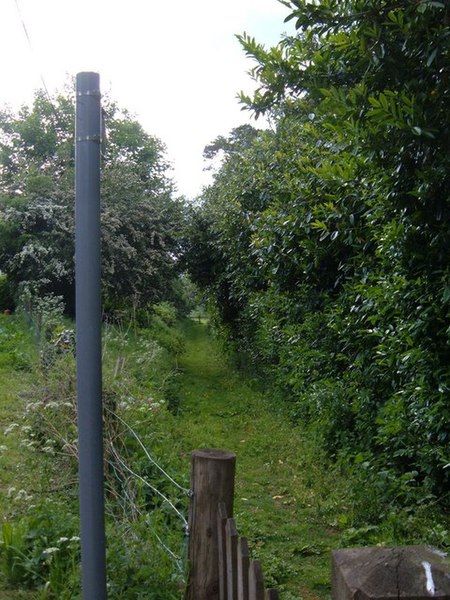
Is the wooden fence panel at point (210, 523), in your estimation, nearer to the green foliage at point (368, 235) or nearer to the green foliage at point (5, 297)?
the green foliage at point (368, 235)

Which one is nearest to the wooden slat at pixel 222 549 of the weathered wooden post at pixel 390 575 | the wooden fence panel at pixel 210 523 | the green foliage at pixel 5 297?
the wooden fence panel at pixel 210 523

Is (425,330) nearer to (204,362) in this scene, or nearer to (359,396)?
(359,396)

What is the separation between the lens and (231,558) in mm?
2889

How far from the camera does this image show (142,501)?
16.5 ft

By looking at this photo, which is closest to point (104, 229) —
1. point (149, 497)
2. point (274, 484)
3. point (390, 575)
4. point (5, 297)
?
point (5, 297)

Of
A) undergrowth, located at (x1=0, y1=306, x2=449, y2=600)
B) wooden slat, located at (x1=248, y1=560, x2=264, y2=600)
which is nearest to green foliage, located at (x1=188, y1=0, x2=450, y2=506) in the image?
undergrowth, located at (x1=0, y1=306, x2=449, y2=600)

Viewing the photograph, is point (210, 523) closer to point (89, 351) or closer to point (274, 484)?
point (89, 351)

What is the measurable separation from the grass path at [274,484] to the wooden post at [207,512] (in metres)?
1.36

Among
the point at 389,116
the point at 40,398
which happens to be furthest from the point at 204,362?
the point at 389,116

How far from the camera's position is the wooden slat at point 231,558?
111 inches

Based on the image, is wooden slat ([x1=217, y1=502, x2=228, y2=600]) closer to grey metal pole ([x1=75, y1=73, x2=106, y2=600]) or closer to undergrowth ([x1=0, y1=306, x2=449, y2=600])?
undergrowth ([x1=0, y1=306, x2=449, y2=600])

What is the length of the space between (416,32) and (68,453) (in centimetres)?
421

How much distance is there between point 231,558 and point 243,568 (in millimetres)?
300

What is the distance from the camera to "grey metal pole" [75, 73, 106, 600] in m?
2.32
